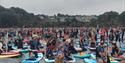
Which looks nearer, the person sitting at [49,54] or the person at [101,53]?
the person at [101,53]

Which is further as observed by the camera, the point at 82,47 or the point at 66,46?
the point at 82,47

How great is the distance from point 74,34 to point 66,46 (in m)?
25.4

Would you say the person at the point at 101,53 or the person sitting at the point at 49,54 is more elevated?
the person at the point at 101,53

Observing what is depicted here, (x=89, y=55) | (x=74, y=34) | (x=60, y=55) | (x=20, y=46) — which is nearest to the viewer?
(x=60, y=55)

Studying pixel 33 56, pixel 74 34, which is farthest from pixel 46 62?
pixel 74 34

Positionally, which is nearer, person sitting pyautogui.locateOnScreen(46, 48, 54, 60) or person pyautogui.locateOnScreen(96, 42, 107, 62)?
person pyautogui.locateOnScreen(96, 42, 107, 62)

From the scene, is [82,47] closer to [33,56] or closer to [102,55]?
[33,56]

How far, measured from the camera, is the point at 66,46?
2505 centimetres

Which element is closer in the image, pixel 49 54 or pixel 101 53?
pixel 101 53

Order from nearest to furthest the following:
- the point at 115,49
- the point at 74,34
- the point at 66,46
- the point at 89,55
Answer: the point at 66,46 → the point at 115,49 → the point at 89,55 → the point at 74,34

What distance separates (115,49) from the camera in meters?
26.7

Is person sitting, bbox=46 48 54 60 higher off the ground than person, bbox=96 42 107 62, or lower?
lower

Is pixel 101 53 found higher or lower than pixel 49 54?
Answer: higher

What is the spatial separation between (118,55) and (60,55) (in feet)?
23.2
